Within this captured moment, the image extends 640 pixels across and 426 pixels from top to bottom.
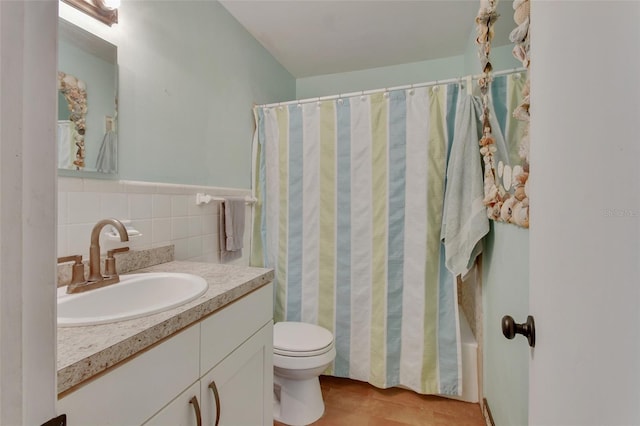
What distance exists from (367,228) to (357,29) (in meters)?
1.34

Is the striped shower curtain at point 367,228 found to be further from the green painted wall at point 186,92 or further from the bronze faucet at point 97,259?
the bronze faucet at point 97,259

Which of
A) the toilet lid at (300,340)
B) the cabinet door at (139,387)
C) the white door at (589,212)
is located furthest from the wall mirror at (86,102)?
the white door at (589,212)

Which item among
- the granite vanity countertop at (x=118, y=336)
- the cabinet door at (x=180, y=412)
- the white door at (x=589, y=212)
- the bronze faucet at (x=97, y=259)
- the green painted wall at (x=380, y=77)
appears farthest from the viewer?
the green painted wall at (x=380, y=77)

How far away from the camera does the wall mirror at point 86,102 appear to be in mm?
955

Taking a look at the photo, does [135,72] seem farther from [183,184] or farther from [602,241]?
[602,241]

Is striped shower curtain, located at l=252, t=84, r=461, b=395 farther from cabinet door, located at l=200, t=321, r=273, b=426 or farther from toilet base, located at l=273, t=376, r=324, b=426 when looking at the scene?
cabinet door, located at l=200, t=321, r=273, b=426

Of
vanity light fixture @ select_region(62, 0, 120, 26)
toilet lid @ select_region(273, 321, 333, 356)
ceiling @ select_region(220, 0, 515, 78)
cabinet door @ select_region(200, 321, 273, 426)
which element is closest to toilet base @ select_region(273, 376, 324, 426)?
toilet lid @ select_region(273, 321, 333, 356)

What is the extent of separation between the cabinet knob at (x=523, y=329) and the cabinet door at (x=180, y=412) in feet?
2.44

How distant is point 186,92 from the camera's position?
148 cm

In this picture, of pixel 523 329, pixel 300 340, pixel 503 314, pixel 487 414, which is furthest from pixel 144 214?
pixel 487 414

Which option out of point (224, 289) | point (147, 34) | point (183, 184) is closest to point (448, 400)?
point (224, 289)

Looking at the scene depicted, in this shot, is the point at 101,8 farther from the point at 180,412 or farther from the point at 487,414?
the point at 487,414

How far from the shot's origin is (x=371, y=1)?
168cm

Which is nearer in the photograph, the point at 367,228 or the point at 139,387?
the point at 139,387
